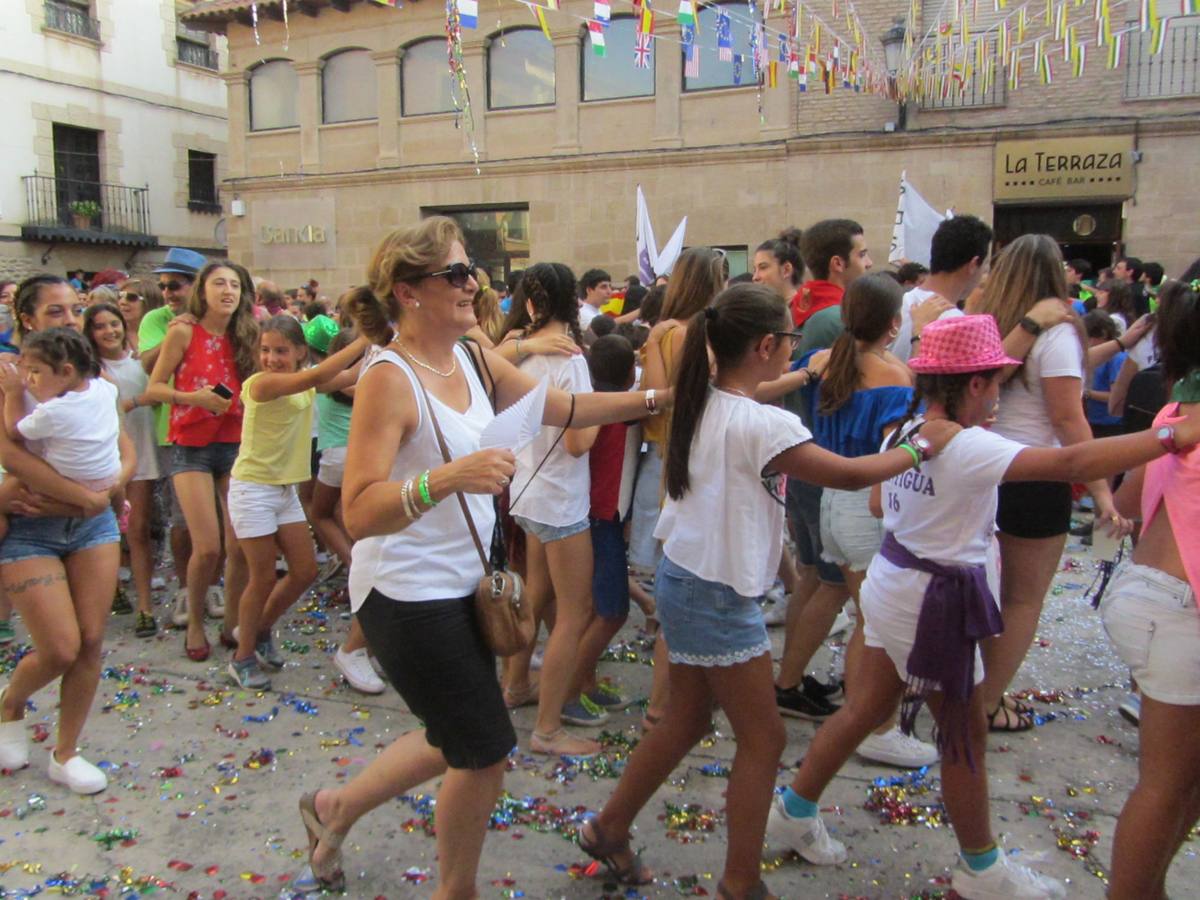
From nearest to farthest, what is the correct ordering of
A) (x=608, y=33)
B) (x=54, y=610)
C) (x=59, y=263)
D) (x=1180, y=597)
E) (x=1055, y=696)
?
(x=1180, y=597), (x=54, y=610), (x=1055, y=696), (x=608, y=33), (x=59, y=263)

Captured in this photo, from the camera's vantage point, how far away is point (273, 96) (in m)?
18.7

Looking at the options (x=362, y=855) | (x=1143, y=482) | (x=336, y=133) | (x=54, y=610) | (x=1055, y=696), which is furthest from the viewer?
(x=336, y=133)

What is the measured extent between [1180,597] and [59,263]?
2409cm

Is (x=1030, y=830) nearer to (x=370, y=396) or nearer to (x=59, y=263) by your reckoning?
(x=370, y=396)

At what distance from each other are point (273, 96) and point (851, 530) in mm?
18438

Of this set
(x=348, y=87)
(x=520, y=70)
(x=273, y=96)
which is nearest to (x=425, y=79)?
(x=348, y=87)

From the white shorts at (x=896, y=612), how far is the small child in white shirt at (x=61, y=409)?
2.80 metres

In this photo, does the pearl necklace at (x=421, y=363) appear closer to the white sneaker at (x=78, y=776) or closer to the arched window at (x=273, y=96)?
the white sneaker at (x=78, y=776)

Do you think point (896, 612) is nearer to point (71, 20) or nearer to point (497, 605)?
point (497, 605)

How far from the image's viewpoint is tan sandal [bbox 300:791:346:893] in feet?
9.04

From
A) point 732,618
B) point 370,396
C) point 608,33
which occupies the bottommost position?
point 732,618

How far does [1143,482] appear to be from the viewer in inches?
95.7

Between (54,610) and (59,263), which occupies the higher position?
(59,263)

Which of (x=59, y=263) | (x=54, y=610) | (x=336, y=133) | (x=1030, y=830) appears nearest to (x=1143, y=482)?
(x=1030, y=830)
